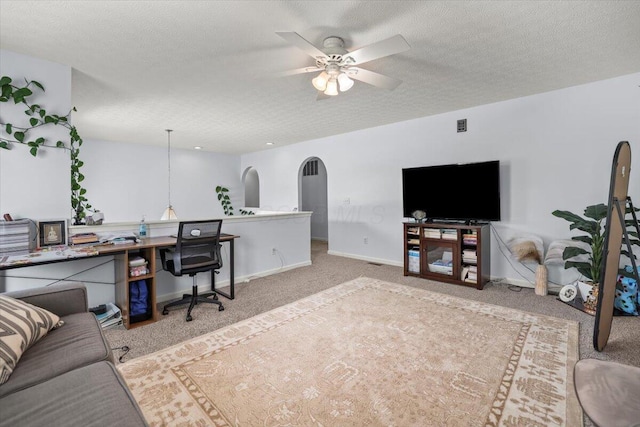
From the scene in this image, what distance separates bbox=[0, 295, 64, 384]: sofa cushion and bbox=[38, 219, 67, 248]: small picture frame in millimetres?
1420

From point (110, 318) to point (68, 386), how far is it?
6.13 feet

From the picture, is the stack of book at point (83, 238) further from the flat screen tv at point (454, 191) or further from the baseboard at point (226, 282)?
the flat screen tv at point (454, 191)

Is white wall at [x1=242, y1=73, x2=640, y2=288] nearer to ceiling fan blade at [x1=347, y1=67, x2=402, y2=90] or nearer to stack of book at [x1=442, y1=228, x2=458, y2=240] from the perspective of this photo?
stack of book at [x1=442, y1=228, x2=458, y2=240]

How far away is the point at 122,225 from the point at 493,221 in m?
4.38

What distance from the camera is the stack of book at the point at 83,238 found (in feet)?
8.63

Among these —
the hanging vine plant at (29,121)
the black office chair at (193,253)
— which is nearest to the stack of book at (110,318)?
the black office chair at (193,253)

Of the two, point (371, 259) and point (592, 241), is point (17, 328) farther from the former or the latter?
point (371, 259)

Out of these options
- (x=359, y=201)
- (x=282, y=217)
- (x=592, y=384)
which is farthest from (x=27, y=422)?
(x=359, y=201)

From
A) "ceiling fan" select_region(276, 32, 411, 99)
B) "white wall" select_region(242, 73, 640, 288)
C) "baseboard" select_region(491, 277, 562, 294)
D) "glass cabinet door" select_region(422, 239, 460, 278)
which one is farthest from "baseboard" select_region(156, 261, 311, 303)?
"baseboard" select_region(491, 277, 562, 294)

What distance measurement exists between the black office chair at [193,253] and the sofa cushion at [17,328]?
50.3 inches

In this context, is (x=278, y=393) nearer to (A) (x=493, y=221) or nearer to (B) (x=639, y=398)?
(B) (x=639, y=398)

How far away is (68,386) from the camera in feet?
3.54

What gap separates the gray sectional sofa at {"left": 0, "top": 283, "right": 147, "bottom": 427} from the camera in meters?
0.93

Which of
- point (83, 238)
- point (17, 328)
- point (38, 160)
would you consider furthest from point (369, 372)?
point (38, 160)
